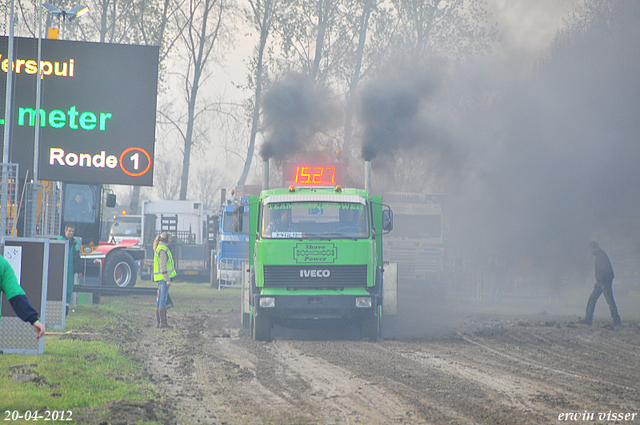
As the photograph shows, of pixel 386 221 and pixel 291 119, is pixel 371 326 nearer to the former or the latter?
pixel 386 221

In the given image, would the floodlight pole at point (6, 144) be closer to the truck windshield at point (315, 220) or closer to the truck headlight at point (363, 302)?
the truck windshield at point (315, 220)

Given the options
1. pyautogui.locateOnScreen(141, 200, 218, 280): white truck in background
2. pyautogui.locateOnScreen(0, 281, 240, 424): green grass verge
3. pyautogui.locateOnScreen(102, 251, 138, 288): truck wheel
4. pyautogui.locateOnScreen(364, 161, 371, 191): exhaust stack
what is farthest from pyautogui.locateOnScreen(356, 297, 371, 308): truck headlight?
pyautogui.locateOnScreen(141, 200, 218, 280): white truck in background

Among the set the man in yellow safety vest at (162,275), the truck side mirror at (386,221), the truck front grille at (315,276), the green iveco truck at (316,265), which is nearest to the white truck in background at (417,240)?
the man in yellow safety vest at (162,275)

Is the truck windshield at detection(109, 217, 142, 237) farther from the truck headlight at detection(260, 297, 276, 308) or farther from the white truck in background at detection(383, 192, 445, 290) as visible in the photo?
the truck headlight at detection(260, 297, 276, 308)

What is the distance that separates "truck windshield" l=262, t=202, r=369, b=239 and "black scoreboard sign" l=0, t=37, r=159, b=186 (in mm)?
5526

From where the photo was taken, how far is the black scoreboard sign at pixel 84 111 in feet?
54.0

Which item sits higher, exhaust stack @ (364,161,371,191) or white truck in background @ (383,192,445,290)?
exhaust stack @ (364,161,371,191)

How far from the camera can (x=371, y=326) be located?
1246 centimetres

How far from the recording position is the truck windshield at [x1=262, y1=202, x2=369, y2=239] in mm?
12445

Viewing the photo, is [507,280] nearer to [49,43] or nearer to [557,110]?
[557,110]

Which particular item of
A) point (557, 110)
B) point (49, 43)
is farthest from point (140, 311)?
point (557, 110)

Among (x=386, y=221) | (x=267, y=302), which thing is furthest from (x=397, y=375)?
(x=386, y=221)

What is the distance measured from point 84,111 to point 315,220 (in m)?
7.52

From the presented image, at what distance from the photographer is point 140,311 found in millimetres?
17750
